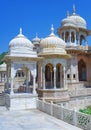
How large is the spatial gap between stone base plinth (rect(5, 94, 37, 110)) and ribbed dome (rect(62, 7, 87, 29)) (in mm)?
12819

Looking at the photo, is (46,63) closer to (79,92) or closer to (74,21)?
(79,92)

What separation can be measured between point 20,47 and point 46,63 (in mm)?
2948

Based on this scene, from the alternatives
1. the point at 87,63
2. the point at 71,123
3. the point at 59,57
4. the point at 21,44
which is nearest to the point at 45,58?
the point at 59,57

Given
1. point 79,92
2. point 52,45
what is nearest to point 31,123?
point 52,45

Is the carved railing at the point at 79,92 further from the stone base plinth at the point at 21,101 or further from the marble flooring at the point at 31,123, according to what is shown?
the marble flooring at the point at 31,123

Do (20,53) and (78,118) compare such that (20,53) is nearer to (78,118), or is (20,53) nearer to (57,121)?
(57,121)

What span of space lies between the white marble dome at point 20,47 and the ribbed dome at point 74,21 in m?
10.5

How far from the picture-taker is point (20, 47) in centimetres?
1555

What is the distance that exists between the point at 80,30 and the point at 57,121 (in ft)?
58.5

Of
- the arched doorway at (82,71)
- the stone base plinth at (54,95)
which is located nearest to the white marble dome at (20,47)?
the stone base plinth at (54,95)

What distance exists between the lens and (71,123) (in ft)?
34.0

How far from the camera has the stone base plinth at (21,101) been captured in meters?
14.5

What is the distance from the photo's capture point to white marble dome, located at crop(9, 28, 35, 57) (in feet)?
49.9

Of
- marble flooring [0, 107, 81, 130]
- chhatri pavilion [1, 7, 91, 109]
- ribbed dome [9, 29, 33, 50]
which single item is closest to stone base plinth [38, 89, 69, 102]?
chhatri pavilion [1, 7, 91, 109]
